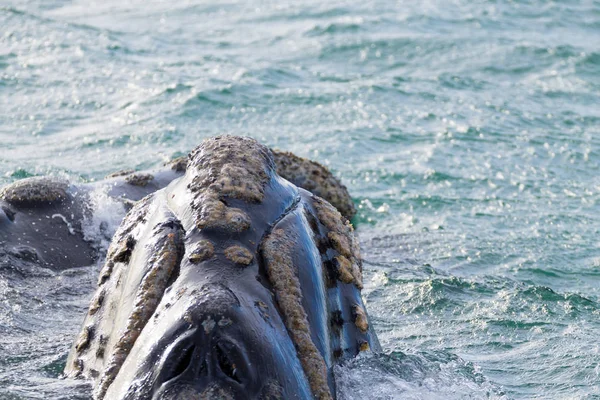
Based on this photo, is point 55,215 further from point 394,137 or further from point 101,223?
point 394,137

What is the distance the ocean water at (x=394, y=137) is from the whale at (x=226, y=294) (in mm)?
310

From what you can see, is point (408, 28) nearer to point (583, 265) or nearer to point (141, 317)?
point (583, 265)

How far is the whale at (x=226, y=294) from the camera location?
125 inches

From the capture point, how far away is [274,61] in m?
17.8

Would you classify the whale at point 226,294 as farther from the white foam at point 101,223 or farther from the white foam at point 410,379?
the white foam at point 101,223

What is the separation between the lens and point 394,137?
532 inches

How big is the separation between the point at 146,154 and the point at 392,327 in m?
6.21

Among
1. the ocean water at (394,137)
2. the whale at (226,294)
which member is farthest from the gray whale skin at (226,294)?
the ocean water at (394,137)

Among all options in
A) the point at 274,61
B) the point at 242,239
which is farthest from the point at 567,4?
the point at 242,239

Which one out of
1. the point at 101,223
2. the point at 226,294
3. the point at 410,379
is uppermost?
the point at 226,294

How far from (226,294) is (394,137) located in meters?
10.4

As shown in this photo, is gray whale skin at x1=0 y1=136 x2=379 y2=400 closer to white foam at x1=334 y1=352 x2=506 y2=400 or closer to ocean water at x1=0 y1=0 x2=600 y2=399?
white foam at x1=334 y1=352 x2=506 y2=400

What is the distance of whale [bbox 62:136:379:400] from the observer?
3.17 metres

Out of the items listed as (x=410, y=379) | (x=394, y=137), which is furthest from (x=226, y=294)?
(x=394, y=137)
